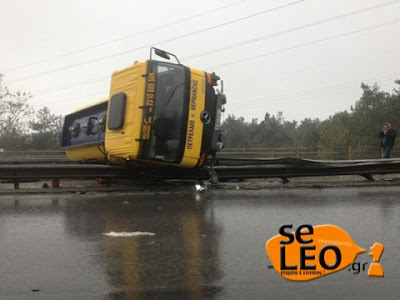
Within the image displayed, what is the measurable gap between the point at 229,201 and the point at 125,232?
9.27 ft

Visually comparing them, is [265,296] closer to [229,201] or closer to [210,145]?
[229,201]

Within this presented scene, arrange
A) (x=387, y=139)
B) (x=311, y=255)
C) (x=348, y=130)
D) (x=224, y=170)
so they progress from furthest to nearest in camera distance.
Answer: (x=348, y=130) → (x=387, y=139) → (x=224, y=170) → (x=311, y=255)

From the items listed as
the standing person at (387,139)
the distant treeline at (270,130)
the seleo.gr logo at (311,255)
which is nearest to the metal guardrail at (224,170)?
the standing person at (387,139)

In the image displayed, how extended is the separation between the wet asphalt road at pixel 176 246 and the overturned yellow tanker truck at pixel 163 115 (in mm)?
1228

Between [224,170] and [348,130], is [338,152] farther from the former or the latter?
[348,130]

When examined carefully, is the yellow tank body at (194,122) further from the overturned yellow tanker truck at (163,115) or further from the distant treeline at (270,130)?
the distant treeline at (270,130)

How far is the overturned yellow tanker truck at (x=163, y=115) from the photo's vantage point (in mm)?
8039

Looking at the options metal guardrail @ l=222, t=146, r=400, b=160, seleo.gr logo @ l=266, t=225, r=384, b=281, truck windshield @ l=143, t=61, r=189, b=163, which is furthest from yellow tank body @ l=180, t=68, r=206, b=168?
metal guardrail @ l=222, t=146, r=400, b=160

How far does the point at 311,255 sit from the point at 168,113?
18.5 feet

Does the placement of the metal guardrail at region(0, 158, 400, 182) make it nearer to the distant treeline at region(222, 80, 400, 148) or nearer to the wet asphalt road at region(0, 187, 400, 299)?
the wet asphalt road at region(0, 187, 400, 299)

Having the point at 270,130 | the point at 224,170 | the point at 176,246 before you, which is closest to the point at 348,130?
the point at 270,130

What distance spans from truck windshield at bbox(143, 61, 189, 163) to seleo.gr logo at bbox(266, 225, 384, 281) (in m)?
5.08

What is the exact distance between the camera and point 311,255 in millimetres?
3061

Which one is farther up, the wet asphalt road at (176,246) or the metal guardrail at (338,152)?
the metal guardrail at (338,152)
